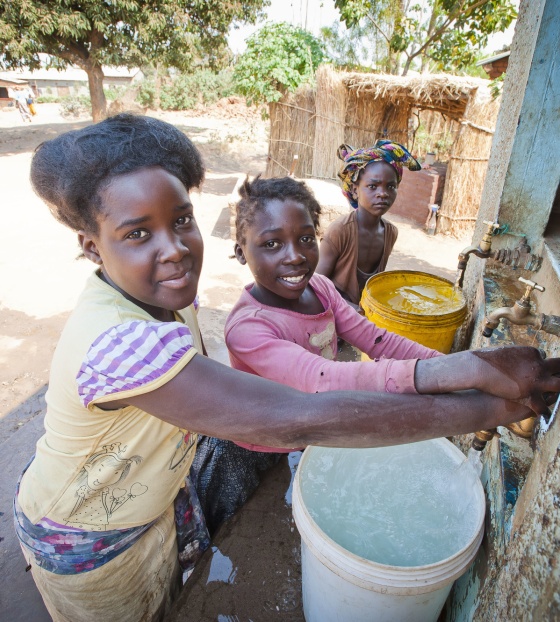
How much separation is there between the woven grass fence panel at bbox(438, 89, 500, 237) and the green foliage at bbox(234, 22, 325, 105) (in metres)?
3.49

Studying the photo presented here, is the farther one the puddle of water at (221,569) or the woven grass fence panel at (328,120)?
the woven grass fence panel at (328,120)

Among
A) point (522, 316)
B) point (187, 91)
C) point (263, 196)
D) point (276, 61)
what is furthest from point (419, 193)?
point (187, 91)

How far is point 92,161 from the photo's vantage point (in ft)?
3.42

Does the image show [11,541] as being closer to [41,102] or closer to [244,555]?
[244,555]

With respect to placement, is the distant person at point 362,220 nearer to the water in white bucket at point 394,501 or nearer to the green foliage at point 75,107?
the water in white bucket at point 394,501

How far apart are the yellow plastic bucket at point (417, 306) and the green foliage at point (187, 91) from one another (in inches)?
899

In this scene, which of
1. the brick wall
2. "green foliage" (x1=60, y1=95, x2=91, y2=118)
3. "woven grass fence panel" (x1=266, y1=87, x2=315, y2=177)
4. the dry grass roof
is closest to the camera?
the dry grass roof

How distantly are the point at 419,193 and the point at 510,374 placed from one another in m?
9.26

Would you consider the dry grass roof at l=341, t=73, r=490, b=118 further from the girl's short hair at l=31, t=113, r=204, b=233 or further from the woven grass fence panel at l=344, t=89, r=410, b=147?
the girl's short hair at l=31, t=113, r=204, b=233

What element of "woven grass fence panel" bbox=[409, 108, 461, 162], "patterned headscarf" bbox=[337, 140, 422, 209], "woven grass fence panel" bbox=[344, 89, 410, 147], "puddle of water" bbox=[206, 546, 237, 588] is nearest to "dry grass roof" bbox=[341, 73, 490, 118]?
"woven grass fence panel" bbox=[344, 89, 410, 147]

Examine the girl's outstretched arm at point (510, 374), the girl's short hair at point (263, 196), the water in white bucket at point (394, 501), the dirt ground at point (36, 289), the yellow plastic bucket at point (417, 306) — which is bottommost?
the dirt ground at point (36, 289)

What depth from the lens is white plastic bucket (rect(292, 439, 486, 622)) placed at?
1086 millimetres

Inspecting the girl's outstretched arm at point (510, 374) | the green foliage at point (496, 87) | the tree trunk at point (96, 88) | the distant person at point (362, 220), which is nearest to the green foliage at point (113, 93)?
the tree trunk at point (96, 88)

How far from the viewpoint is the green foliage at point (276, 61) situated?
8898 millimetres
